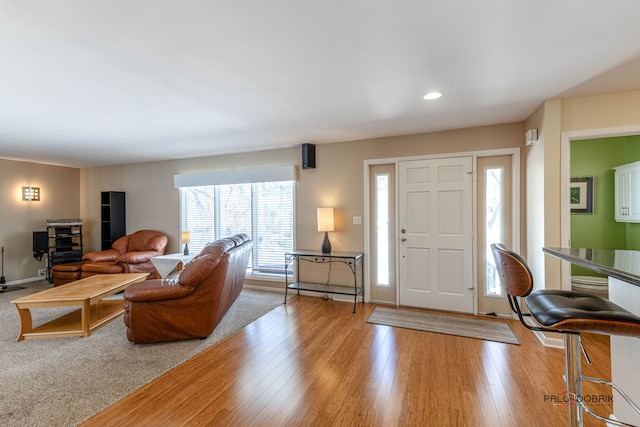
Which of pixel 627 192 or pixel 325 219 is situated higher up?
pixel 627 192

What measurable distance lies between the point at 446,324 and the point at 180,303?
2.89 meters

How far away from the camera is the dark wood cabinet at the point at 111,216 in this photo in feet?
19.2

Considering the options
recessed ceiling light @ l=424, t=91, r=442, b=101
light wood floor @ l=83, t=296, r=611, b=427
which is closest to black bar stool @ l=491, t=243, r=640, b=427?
light wood floor @ l=83, t=296, r=611, b=427

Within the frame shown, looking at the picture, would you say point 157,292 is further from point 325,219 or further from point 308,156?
point 308,156

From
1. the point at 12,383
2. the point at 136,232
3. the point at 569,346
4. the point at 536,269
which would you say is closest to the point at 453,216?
the point at 536,269

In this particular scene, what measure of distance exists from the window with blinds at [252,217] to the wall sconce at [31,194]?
9.88 ft

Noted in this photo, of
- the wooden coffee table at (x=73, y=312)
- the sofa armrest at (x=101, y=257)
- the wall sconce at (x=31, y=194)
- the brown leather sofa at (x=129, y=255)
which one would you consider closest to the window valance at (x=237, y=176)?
the brown leather sofa at (x=129, y=255)

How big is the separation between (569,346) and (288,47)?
2.21 m

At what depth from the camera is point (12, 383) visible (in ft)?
7.39

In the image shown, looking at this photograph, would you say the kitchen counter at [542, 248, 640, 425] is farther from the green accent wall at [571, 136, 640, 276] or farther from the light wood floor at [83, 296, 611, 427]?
the green accent wall at [571, 136, 640, 276]

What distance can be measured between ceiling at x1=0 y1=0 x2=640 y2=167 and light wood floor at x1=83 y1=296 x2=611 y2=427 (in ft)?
7.73

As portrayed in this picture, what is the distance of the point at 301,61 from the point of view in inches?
80.7

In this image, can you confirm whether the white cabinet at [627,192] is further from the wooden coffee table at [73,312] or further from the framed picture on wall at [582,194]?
the wooden coffee table at [73,312]

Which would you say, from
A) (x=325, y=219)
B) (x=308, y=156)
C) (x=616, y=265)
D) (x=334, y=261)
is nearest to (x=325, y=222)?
(x=325, y=219)
